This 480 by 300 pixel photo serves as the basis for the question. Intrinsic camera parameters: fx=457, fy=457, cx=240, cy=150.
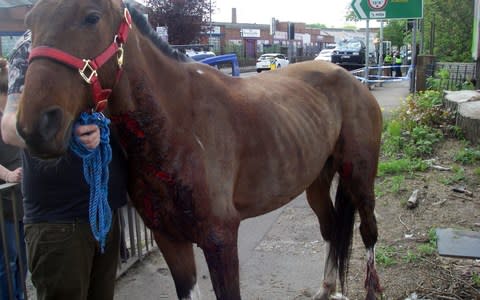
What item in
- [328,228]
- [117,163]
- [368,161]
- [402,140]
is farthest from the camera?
[402,140]

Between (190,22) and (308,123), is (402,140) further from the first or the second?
(190,22)

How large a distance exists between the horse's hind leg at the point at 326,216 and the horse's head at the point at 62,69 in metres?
2.17

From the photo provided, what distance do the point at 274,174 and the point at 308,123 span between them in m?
0.55

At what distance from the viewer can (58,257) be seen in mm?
2025

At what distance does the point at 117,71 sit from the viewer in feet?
5.74


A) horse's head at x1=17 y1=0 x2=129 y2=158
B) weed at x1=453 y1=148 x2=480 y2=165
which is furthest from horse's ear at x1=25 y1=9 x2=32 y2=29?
weed at x1=453 y1=148 x2=480 y2=165

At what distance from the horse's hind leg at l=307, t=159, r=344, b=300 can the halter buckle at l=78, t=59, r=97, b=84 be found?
2204 mm

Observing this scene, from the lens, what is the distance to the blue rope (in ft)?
6.08

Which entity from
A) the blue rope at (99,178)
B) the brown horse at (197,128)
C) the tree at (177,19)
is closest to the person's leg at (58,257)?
the blue rope at (99,178)

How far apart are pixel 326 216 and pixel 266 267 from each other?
2.49 feet

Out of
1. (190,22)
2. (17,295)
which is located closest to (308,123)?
(17,295)

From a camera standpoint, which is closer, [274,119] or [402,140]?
[274,119]

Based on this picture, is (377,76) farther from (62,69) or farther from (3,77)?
(62,69)

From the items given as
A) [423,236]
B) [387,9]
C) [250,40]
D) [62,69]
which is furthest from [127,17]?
[250,40]
